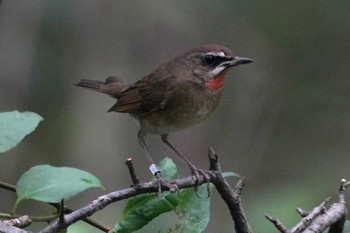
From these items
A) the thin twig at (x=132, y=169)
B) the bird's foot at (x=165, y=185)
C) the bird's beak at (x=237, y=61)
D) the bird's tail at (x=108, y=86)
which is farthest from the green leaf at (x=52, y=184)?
the bird's tail at (x=108, y=86)

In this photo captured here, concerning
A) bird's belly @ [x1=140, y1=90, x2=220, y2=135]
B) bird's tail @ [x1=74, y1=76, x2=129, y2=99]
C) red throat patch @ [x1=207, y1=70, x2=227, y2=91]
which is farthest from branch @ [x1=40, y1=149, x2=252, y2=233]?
bird's tail @ [x1=74, y1=76, x2=129, y2=99]

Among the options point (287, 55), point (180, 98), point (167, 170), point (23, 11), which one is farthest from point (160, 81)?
point (287, 55)

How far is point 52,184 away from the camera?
8.51 ft

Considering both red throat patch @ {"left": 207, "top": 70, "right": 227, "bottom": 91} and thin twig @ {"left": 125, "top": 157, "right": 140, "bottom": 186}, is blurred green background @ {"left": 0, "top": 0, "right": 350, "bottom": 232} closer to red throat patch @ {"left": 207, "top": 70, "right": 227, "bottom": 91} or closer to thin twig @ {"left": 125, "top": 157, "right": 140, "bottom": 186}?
red throat patch @ {"left": 207, "top": 70, "right": 227, "bottom": 91}

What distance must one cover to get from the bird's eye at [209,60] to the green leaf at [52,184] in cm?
138

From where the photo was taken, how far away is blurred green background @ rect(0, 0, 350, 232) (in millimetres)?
6691

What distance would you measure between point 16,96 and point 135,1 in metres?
1.58

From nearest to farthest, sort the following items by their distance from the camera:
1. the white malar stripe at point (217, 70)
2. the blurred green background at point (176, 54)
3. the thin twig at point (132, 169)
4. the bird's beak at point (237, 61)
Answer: the thin twig at point (132, 169) → the bird's beak at point (237, 61) → the white malar stripe at point (217, 70) → the blurred green background at point (176, 54)

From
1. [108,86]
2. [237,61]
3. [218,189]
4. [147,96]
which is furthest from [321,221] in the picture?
[108,86]

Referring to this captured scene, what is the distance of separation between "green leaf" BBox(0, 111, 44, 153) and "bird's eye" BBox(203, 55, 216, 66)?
1339 mm

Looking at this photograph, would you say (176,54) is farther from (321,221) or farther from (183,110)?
(321,221)

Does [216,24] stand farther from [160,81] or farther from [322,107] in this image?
[160,81]

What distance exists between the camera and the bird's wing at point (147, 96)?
3.97 m

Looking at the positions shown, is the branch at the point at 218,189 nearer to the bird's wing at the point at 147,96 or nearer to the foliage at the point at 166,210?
the foliage at the point at 166,210
